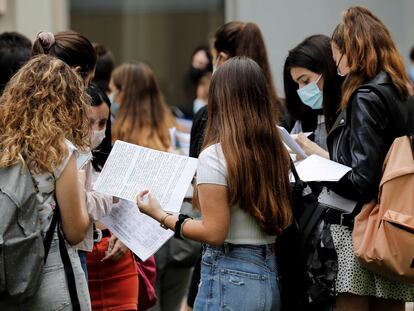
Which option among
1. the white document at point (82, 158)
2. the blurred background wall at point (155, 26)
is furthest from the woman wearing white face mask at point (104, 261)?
the blurred background wall at point (155, 26)

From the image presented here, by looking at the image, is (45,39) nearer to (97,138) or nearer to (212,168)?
(97,138)

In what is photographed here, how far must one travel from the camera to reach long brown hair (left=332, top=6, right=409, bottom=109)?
15.6 feet

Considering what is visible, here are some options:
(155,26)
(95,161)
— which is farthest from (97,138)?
(155,26)

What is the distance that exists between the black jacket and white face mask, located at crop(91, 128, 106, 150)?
1194 millimetres

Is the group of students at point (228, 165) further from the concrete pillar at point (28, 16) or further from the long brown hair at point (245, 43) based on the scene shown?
the concrete pillar at point (28, 16)

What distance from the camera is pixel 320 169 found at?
4.61 metres

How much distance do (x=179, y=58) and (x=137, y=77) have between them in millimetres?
4701

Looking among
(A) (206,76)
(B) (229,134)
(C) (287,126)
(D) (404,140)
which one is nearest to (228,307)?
(B) (229,134)

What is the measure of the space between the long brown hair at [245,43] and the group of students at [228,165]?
723 mm

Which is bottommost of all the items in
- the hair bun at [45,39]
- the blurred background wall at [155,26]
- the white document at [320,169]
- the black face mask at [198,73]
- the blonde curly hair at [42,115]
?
the blurred background wall at [155,26]

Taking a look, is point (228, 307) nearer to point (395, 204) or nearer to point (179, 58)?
point (395, 204)

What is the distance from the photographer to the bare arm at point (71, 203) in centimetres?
414

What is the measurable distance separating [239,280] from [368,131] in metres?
0.95

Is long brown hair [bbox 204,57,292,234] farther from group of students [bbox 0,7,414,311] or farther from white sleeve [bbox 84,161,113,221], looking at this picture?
white sleeve [bbox 84,161,113,221]
